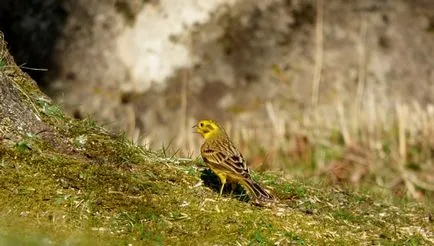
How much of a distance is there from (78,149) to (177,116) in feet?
25.1

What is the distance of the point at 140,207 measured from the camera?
768 centimetres

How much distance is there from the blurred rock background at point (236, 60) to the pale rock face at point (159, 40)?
15mm

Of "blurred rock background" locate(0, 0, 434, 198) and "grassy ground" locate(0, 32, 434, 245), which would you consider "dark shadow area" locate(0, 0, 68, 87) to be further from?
"grassy ground" locate(0, 32, 434, 245)

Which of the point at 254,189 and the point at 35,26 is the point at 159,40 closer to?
the point at 35,26

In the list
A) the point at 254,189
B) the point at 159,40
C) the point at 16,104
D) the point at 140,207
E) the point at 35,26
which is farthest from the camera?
the point at 35,26

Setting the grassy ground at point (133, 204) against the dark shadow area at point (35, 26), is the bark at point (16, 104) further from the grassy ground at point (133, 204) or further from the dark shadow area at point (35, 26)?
the dark shadow area at point (35, 26)

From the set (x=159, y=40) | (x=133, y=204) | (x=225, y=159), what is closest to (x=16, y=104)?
(x=133, y=204)

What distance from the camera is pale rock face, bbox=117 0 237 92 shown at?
53.2 ft

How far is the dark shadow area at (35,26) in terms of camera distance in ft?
53.6

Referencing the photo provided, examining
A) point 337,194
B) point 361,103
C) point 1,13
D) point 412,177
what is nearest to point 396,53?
point 361,103

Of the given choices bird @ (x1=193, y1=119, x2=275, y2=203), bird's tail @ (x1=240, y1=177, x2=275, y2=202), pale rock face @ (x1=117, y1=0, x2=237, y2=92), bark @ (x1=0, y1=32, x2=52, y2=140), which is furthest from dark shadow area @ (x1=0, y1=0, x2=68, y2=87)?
bird's tail @ (x1=240, y1=177, x2=275, y2=202)

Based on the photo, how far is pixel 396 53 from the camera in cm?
1664

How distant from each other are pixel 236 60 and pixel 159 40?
116 cm

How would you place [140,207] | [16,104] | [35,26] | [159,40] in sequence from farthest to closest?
[35,26] < [159,40] < [16,104] < [140,207]
